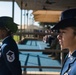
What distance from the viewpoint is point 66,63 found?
87.1 inches

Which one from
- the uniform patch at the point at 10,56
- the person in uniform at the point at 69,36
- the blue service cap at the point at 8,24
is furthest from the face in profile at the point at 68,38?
the blue service cap at the point at 8,24

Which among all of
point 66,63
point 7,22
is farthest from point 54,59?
point 66,63

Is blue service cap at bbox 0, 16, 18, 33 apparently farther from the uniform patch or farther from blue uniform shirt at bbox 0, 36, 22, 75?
the uniform patch

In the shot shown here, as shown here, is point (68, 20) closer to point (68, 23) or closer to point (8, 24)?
point (68, 23)

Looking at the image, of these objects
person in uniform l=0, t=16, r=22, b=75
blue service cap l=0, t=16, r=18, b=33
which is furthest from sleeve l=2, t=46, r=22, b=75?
blue service cap l=0, t=16, r=18, b=33

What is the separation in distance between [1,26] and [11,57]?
0.35 m

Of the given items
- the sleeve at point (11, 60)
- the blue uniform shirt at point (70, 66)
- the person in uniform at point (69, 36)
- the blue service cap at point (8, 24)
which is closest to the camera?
the blue uniform shirt at point (70, 66)

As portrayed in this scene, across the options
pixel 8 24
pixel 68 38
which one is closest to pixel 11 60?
pixel 8 24

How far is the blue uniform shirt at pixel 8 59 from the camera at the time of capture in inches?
122

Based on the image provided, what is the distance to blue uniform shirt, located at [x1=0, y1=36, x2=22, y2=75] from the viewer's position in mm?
3105

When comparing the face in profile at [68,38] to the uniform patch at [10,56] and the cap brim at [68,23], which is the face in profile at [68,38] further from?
the uniform patch at [10,56]

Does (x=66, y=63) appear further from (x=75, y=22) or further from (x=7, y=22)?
(x=7, y=22)

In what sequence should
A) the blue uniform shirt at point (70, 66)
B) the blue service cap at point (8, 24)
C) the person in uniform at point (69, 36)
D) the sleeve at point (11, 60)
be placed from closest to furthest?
the blue uniform shirt at point (70, 66)
the person in uniform at point (69, 36)
the sleeve at point (11, 60)
the blue service cap at point (8, 24)

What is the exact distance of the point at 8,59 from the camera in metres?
3.10
